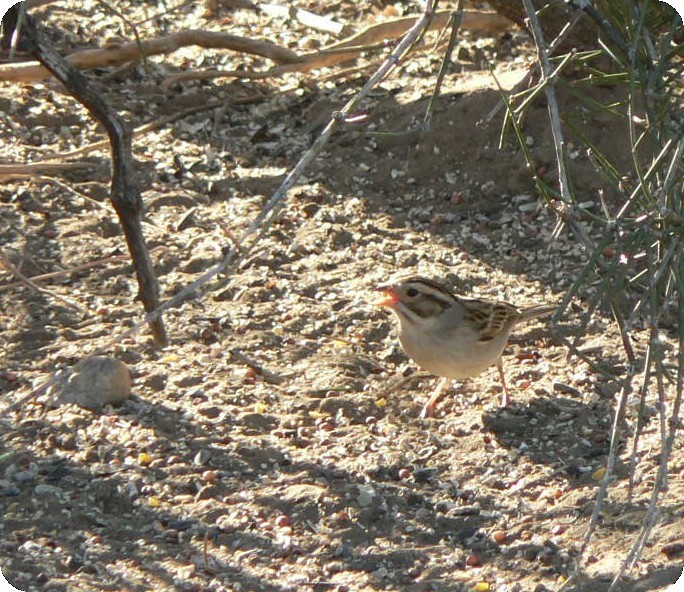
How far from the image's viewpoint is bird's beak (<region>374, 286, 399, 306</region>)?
588 cm

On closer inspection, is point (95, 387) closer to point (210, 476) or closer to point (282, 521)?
point (210, 476)

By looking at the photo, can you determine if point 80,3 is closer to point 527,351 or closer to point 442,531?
point 527,351

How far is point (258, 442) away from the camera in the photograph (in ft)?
17.4

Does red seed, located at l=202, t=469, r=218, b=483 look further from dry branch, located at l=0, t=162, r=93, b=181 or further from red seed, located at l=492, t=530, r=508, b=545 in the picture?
dry branch, located at l=0, t=162, r=93, b=181

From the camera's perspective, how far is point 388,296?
234 inches

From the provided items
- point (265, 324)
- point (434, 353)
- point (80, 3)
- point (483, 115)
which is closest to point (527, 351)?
point (434, 353)

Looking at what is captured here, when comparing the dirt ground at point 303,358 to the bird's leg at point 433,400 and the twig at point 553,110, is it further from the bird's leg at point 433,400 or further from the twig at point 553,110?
the twig at point 553,110

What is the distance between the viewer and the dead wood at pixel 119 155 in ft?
15.7

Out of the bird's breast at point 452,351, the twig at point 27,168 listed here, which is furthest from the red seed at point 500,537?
the twig at point 27,168

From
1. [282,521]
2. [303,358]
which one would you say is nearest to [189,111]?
[303,358]

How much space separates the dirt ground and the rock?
62 mm

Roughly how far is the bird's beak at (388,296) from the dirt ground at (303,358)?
29 cm

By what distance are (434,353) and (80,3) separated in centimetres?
458

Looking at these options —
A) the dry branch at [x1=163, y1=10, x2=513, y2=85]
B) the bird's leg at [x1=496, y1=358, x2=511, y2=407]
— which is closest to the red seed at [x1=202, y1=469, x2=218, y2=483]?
the bird's leg at [x1=496, y1=358, x2=511, y2=407]
